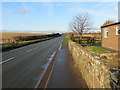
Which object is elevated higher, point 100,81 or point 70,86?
point 100,81

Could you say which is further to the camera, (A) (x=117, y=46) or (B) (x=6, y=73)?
(A) (x=117, y=46)

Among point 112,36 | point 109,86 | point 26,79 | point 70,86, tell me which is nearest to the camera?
point 109,86

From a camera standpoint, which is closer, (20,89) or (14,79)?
(20,89)

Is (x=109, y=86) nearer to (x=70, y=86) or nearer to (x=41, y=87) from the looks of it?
(x=70, y=86)

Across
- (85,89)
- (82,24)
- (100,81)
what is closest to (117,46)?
(85,89)

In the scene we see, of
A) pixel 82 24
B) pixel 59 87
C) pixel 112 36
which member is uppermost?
pixel 82 24

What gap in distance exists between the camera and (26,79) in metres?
5.82

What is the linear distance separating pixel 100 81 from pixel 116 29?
534 inches

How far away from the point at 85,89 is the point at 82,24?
40.6m

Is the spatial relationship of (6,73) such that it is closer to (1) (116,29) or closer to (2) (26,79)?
(2) (26,79)

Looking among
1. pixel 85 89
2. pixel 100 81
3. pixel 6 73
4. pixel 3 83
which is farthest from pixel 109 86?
pixel 6 73

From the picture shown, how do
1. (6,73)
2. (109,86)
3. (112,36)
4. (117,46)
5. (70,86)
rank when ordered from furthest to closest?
(112,36)
(117,46)
(6,73)
(70,86)
(109,86)

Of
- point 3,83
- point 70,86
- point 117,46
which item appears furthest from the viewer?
point 117,46

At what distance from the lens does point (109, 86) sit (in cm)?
277
